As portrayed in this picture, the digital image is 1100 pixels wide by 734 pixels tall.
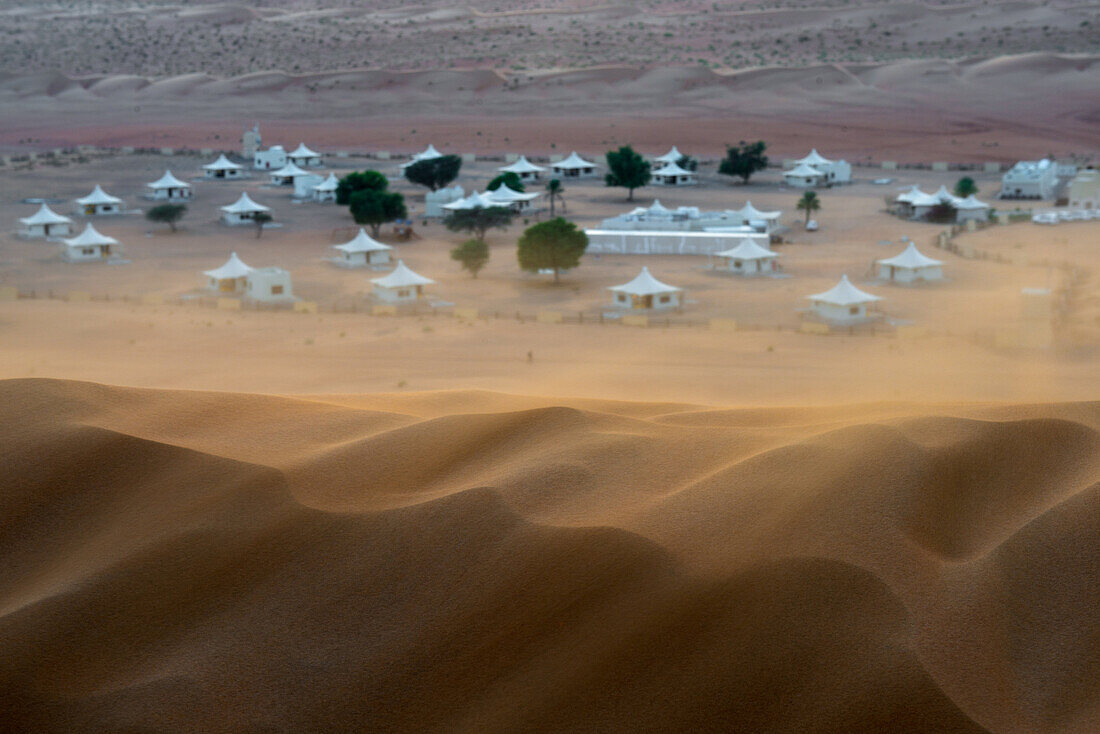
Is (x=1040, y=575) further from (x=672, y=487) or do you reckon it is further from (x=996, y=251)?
(x=996, y=251)

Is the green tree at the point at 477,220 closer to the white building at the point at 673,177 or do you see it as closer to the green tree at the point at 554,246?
the green tree at the point at 554,246

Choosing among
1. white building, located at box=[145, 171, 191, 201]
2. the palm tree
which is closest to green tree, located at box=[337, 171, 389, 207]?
white building, located at box=[145, 171, 191, 201]

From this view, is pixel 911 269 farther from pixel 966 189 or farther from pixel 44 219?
pixel 44 219

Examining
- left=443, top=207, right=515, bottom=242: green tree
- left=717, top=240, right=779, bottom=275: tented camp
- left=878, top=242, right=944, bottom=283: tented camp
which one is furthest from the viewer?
left=443, top=207, right=515, bottom=242: green tree

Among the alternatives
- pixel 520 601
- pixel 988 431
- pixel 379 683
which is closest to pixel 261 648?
pixel 379 683

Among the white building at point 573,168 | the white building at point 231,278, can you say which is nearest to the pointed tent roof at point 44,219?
the white building at point 231,278

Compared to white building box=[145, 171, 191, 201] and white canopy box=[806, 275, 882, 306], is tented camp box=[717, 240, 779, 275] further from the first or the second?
white building box=[145, 171, 191, 201]
